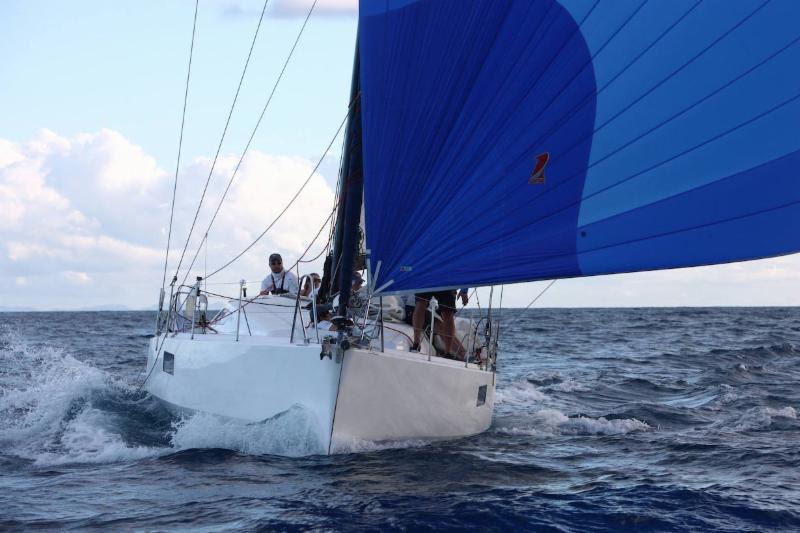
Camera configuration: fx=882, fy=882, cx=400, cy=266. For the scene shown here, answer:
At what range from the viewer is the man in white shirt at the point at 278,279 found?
949 cm

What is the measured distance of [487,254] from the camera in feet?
18.9

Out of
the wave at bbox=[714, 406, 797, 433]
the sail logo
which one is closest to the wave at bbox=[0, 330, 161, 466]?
the sail logo

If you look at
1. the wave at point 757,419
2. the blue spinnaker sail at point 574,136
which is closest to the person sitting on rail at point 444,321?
the blue spinnaker sail at point 574,136

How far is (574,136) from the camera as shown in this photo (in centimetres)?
552

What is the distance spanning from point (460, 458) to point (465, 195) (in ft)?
6.72

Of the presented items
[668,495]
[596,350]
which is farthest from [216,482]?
[596,350]

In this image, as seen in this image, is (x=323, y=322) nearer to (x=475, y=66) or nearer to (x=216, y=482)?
(x=216, y=482)

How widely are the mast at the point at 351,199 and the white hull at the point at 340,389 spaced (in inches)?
18.5

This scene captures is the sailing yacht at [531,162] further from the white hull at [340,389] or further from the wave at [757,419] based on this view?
the wave at [757,419]

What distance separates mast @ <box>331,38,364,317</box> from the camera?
6406 mm

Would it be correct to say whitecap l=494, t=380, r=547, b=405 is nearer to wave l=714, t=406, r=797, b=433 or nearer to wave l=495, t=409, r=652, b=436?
wave l=495, t=409, r=652, b=436

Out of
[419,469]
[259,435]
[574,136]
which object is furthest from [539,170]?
[259,435]

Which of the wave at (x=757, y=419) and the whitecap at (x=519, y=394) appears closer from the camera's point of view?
the wave at (x=757, y=419)

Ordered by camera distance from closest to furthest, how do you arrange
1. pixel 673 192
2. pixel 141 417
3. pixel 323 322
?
1. pixel 673 192
2. pixel 323 322
3. pixel 141 417
